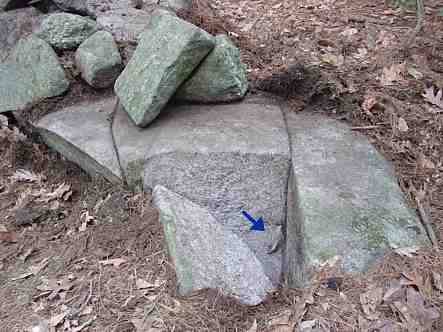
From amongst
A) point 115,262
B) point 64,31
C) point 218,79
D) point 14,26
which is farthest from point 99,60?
point 115,262

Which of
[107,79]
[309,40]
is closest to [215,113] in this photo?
[107,79]

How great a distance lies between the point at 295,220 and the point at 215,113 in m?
1.18

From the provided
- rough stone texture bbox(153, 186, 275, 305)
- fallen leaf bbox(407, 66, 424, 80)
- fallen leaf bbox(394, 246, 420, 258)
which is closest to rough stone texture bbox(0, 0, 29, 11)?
rough stone texture bbox(153, 186, 275, 305)

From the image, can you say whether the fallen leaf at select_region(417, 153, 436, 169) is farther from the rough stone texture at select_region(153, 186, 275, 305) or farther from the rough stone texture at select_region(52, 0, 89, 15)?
Answer: the rough stone texture at select_region(52, 0, 89, 15)

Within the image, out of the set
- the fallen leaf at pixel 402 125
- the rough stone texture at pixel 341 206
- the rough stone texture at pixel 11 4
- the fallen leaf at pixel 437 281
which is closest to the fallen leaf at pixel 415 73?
the fallen leaf at pixel 402 125

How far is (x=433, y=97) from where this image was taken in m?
3.89

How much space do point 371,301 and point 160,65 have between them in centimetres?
219

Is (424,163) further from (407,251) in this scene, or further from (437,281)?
(437,281)

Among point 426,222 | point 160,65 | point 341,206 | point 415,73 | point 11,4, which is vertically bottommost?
point 426,222

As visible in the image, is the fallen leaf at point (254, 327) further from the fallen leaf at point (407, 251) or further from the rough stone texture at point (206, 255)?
the fallen leaf at point (407, 251)

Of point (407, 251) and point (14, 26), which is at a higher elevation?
point (14, 26)

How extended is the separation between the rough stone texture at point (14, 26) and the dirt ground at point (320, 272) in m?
0.77

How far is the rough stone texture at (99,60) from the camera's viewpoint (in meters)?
4.21

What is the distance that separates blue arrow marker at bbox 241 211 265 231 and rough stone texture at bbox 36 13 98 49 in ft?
8.11
